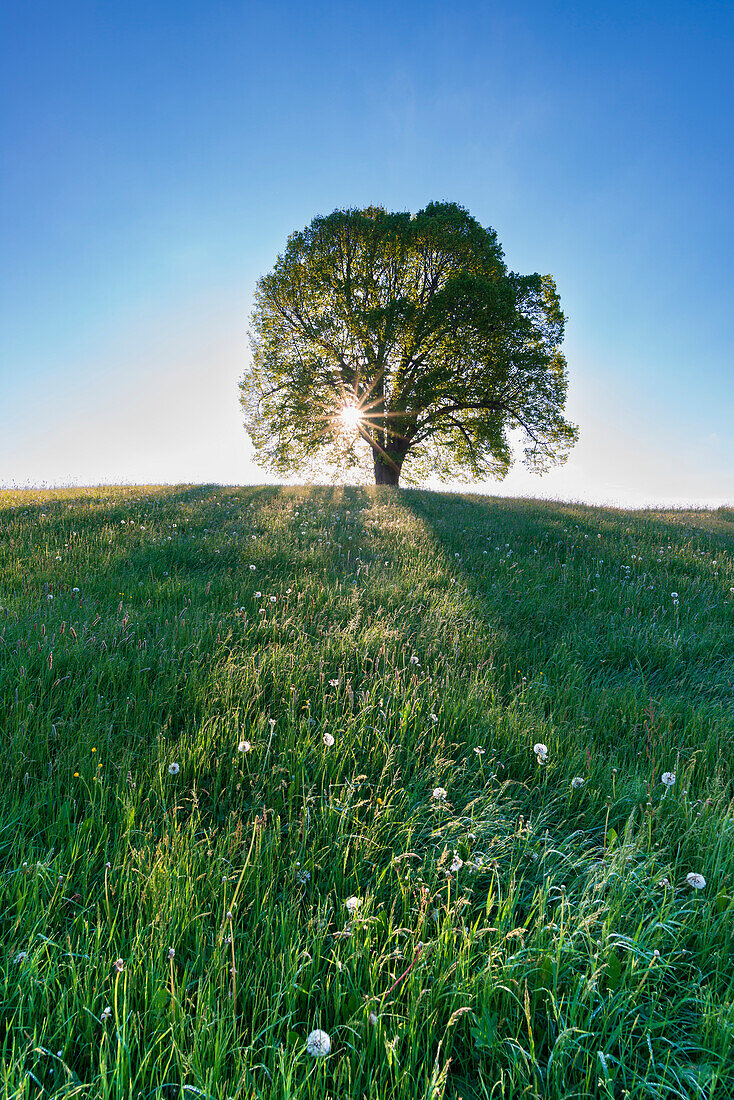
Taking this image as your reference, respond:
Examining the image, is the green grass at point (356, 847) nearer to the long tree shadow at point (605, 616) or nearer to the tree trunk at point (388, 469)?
the long tree shadow at point (605, 616)

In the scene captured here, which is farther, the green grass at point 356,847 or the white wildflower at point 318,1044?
the green grass at point 356,847

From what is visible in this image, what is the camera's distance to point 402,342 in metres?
23.8

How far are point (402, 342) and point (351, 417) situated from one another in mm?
5172

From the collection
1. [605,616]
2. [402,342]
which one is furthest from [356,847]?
[402,342]

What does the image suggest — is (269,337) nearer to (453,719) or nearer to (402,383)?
(402,383)

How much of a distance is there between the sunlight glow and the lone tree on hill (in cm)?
8

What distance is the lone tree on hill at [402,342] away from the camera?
2255 cm

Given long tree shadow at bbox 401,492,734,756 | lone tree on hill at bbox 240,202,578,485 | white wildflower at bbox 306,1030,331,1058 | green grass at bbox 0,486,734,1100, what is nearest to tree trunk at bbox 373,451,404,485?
lone tree on hill at bbox 240,202,578,485

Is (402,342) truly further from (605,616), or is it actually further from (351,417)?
(605,616)

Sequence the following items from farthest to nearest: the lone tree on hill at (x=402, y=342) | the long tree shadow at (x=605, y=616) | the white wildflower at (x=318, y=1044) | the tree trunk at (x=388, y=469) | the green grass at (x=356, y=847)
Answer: the tree trunk at (x=388, y=469)
the lone tree on hill at (x=402, y=342)
the long tree shadow at (x=605, y=616)
the green grass at (x=356, y=847)
the white wildflower at (x=318, y=1044)

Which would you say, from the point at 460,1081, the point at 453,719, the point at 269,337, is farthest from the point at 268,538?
the point at 269,337

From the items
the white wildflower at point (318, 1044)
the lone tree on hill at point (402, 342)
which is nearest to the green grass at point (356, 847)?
the white wildflower at point (318, 1044)

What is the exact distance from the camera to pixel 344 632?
4059 millimetres

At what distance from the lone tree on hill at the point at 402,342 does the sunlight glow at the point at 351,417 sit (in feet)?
0.25
